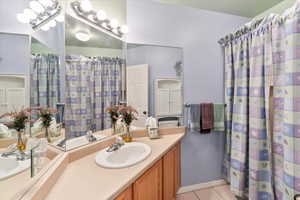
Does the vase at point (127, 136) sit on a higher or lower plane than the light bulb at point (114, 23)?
lower

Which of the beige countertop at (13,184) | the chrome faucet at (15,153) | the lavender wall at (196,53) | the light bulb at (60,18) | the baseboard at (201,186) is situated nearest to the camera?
the beige countertop at (13,184)

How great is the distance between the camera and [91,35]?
1.39 meters

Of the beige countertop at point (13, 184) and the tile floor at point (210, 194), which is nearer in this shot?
the beige countertop at point (13, 184)

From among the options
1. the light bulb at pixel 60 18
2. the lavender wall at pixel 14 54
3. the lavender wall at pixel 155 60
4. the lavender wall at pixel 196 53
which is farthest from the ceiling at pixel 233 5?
the lavender wall at pixel 14 54

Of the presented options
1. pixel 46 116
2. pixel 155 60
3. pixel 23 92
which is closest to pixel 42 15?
pixel 23 92

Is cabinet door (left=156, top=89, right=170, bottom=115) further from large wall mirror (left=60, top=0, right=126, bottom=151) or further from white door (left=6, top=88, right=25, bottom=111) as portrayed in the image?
white door (left=6, top=88, right=25, bottom=111)

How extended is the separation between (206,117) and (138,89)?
3.22 ft

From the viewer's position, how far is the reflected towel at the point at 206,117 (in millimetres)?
1941

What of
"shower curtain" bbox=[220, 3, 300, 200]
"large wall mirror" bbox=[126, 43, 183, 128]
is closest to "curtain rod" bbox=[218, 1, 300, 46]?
"shower curtain" bbox=[220, 3, 300, 200]

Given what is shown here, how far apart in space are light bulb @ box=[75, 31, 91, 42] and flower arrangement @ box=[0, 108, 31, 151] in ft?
2.55

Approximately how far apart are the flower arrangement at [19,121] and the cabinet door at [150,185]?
27.8 inches

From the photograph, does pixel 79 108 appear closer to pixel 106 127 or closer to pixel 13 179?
pixel 106 127

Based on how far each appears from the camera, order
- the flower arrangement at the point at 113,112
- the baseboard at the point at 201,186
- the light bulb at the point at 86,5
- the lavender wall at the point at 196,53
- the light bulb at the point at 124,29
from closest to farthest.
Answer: the light bulb at the point at 86,5, the flower arrangement at the point at 113,112, the light bulb at the point at 124,29, the lavender wall at the point at 196,53, the baseboard at the point at 201,186

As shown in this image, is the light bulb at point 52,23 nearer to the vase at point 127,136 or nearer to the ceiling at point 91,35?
the ceiling at point 91,35
